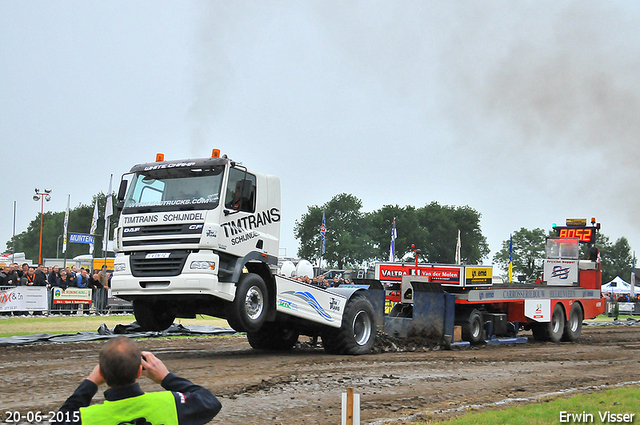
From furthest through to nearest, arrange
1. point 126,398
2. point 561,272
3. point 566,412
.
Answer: point 561,272, point 566,412, point 126,398

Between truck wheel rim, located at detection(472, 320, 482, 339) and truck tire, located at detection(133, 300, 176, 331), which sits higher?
truck tire, located at detection(133, 300, 176, 331)

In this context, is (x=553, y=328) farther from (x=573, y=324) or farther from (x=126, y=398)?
(x=126, y=398)

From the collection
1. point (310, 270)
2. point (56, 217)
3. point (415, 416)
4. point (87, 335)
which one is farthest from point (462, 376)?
point (56, 217)

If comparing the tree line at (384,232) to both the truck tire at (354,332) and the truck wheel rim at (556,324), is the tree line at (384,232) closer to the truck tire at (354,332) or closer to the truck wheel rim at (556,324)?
the truck wheel rim at (556,324)

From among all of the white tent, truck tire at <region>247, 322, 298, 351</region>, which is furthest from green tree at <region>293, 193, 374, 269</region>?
truck tire at <region>247, 322, 298, 351</region>

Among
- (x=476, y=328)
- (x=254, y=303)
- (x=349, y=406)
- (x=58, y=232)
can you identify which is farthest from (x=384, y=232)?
(x=349, y=406)

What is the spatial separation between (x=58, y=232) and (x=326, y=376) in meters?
137

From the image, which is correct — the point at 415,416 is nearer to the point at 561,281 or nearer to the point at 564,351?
the point at 564,351

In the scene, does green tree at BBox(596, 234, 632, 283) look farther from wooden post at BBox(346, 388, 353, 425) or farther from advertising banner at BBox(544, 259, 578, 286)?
wooden post at BBox(346, 388, 353, 425)

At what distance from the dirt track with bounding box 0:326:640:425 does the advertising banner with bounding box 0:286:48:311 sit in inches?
A: 371

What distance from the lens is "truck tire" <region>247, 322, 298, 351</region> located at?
1434 centimetres

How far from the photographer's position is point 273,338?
47.7 ft

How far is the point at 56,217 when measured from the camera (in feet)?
487

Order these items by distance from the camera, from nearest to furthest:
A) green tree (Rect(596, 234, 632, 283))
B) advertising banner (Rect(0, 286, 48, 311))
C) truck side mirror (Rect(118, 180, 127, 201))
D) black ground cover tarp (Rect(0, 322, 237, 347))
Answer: truck side mirror (Rect(118, 180, 127, 201))
black ground cover tarp (Rect(0, 322, 237, 347))
advertising banner (Rect(0, 286, 48, 311))
green tree (Rect(596, 234, 632, 283))
